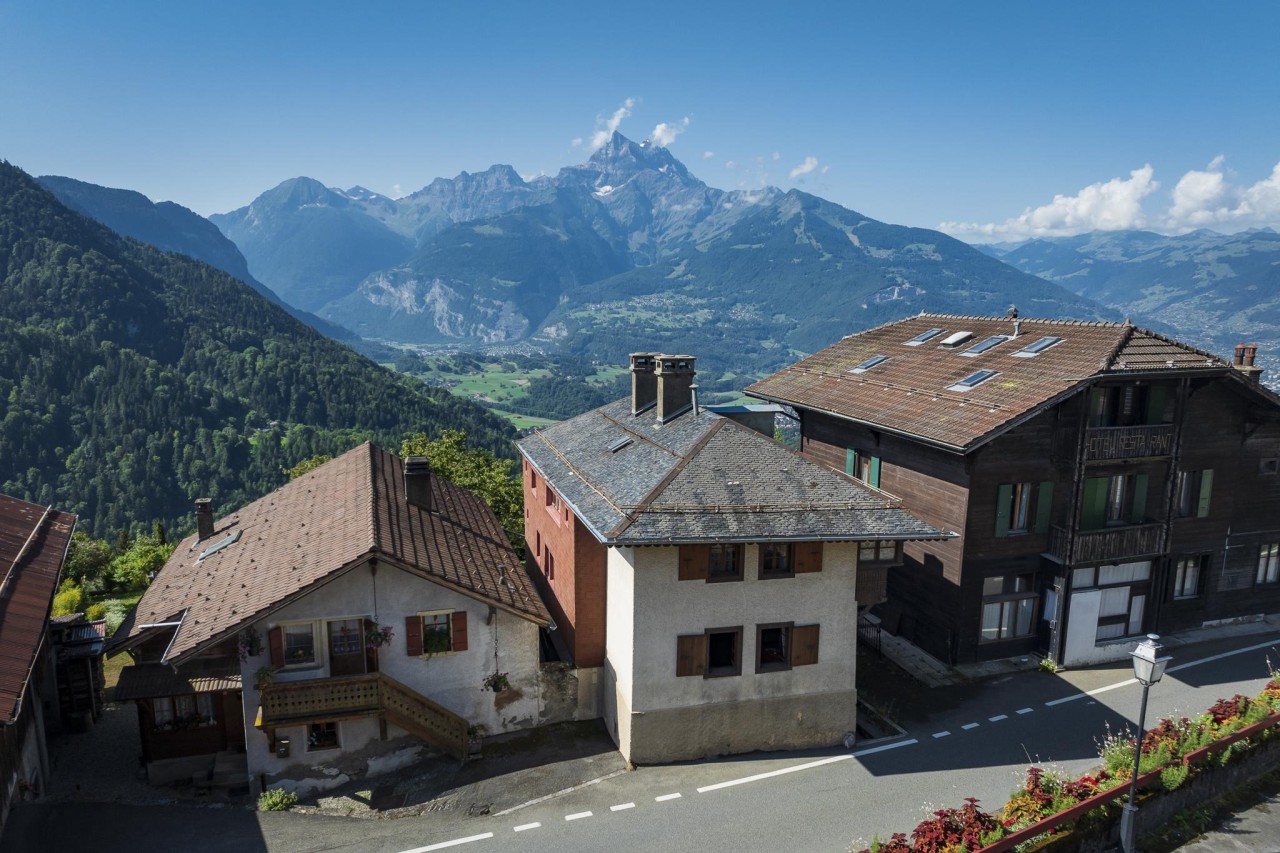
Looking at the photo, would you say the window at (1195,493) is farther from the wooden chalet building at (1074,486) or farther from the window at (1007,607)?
the window at (1007,607)

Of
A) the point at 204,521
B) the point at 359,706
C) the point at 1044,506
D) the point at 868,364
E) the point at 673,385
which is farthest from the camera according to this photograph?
the point at 868,364

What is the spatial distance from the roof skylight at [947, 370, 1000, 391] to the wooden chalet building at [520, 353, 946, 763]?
28.6 ft

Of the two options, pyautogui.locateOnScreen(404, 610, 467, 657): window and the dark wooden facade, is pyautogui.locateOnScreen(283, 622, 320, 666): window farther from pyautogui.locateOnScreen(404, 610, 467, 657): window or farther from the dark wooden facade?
the dark wooden facade

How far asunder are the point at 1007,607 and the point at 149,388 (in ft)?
522

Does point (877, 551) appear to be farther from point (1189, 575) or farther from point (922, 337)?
point (1189, 575)

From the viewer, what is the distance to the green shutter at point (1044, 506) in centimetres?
2645

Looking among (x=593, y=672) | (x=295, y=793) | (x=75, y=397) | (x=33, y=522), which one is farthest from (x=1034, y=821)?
(x=75, y=397)

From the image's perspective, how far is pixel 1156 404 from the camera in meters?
27.1

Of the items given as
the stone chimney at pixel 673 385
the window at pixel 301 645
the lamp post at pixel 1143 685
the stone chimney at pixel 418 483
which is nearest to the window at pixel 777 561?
the stone chimney at pixel 673 385

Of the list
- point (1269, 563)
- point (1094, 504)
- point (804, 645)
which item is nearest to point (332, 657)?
point (804, 645)

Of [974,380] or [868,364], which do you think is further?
[868,364]

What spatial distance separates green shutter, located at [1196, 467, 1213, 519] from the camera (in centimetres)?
2856

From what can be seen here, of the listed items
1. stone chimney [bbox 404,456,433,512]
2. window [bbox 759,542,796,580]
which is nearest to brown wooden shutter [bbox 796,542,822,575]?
window [bbox 759,542,796,580]

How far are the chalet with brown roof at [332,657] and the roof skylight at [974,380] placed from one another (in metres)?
16.8
